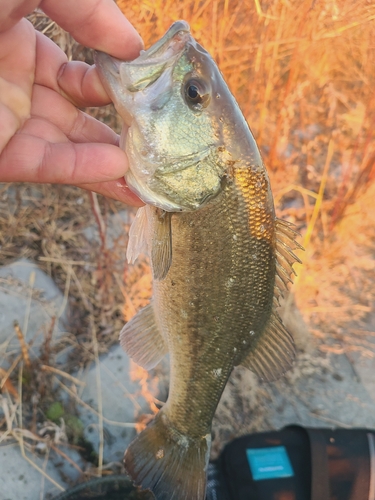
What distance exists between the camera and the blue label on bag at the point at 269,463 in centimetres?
201

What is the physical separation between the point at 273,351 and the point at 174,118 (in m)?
0.96

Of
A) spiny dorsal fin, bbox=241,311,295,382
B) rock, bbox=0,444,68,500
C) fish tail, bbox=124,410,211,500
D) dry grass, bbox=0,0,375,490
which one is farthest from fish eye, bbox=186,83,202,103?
rock, bbox=0,444,68,500

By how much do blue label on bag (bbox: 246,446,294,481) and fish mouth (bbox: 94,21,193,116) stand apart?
1885mm

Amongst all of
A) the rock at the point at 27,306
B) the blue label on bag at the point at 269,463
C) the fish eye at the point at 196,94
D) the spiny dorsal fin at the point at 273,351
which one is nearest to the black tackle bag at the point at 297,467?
the blue label on bag at the point at 269,463

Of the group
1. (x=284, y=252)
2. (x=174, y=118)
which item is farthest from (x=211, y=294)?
(x=174, y=118)

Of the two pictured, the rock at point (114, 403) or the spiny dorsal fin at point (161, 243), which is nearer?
the spiny dorsal fin at point (161, 243)

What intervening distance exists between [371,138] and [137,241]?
2695 millimetres

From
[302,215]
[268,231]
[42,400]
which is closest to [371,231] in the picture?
[302,215]

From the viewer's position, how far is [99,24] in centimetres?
125

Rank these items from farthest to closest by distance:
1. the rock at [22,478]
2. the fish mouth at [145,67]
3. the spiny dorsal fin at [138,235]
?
the rock at [22,478] → the spiny dorsal fin at [138,235] → the fish mouth at [145,67]

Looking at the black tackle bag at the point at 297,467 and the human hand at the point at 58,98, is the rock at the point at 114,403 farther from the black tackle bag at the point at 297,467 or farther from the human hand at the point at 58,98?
the human hand at the point at 58,98

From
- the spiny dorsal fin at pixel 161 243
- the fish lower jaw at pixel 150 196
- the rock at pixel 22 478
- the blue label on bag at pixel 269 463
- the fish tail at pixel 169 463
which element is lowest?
the rock at pixel 22 478

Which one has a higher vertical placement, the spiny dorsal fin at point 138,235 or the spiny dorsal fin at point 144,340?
the spiny dorsal fin at point 138,235

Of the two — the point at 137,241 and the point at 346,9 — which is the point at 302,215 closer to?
the point at 346,9
